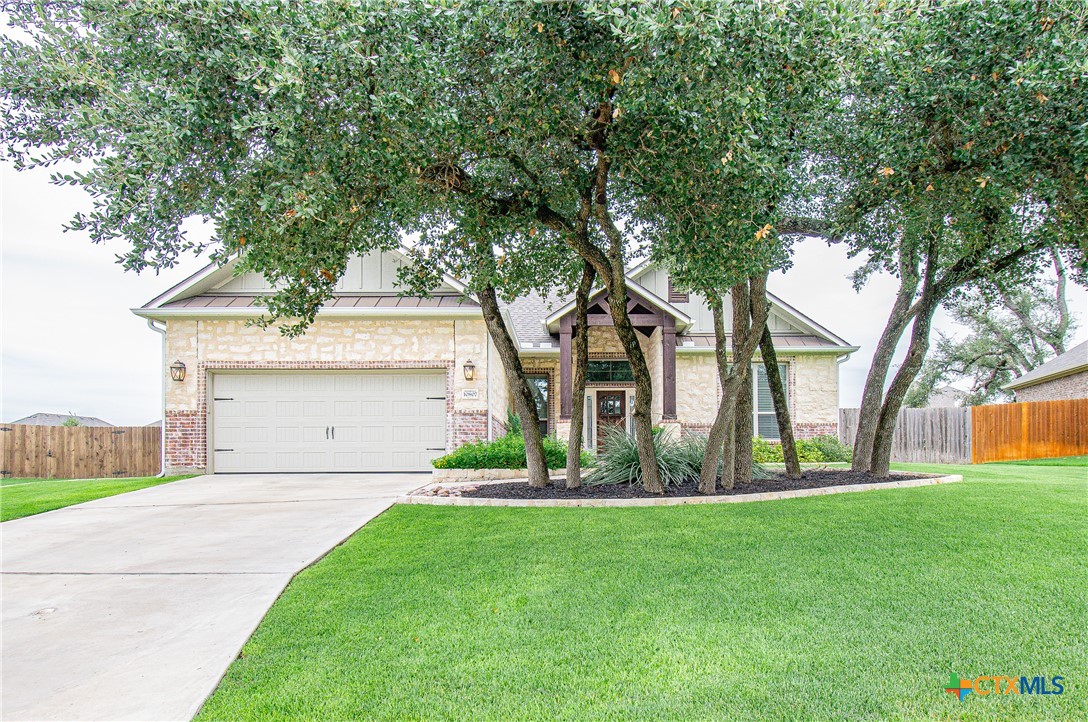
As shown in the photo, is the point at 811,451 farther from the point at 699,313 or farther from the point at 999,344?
the point at 999,344

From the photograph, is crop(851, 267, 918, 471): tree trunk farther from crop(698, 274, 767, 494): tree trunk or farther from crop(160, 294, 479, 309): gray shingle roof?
crop(160, 294, 479, 309): gray shingle roof

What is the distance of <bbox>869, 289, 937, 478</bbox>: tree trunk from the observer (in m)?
9.47

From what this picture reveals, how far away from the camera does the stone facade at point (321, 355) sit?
1275cm

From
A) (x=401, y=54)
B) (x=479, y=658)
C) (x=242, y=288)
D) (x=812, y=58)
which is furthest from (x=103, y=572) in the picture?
(x=242, y=288)

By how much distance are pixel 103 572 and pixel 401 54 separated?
4717mm

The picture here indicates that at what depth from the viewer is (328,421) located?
1305cm

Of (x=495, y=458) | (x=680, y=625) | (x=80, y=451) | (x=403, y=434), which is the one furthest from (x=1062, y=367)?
(x=80, y=451)

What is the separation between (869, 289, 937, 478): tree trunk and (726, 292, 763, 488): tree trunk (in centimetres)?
230

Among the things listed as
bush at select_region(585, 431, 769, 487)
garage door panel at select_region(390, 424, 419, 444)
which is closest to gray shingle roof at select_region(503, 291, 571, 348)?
garage door panel at select_region(390, 424, 419, 444)

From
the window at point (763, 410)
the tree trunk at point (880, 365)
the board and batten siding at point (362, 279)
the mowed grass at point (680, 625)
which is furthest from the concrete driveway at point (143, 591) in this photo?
the window at point (763, 410)

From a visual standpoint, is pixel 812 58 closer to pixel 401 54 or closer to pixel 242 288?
pixel 401 54

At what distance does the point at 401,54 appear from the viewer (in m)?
4.54

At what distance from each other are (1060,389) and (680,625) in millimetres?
22883

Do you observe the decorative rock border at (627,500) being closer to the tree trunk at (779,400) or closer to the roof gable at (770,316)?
the tree trunk at (779,400)
